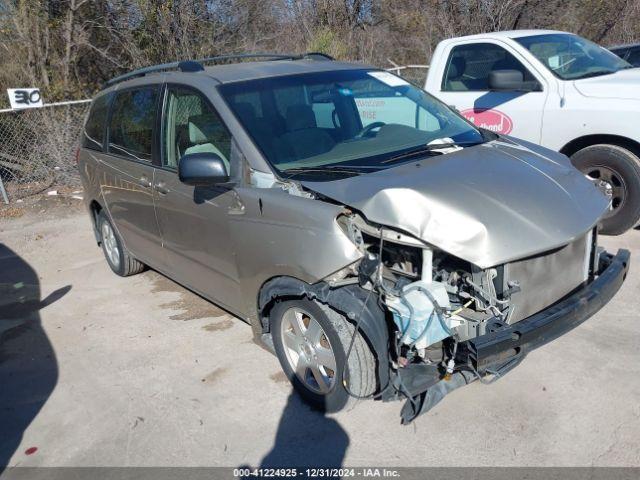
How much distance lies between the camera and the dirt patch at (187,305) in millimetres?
4789

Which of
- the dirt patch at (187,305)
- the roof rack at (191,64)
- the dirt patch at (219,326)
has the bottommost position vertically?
the dirt patch at (187,305)

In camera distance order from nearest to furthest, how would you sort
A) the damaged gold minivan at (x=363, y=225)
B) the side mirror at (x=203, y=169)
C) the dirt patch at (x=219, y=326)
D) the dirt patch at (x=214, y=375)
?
the damaged gold minivan at (x=363, y=225)
the side mirror at (x=203, y=169)
the dirt patch at (x=214, y=375)
the dirt patch at (x=219, y=326)

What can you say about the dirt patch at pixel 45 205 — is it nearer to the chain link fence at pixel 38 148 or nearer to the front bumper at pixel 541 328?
the chain link fence at pixel 38 148

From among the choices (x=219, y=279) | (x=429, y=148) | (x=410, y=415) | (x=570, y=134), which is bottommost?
(x=410, y=415)

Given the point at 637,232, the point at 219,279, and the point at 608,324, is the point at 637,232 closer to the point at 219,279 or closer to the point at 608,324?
the point at 608,324

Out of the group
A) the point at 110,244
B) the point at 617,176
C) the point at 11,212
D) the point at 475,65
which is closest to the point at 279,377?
the point at 110,244

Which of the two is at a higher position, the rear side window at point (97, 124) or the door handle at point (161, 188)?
the rear side window at point (97, 124)

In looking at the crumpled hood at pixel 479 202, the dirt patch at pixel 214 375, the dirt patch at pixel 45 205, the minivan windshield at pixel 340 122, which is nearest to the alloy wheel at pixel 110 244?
the dirt patch at pixel 214 375

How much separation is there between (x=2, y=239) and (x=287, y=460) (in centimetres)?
628

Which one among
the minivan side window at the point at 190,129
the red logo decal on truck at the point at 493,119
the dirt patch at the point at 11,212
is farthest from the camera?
the dirt patch at the point at 11,212

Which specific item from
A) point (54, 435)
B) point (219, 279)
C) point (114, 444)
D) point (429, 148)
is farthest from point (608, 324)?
point (54, 435)

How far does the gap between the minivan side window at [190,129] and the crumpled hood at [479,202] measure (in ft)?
2.79

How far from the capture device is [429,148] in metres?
3.63

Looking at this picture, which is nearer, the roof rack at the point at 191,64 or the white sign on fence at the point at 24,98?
the roof rack at the point at 191,64
